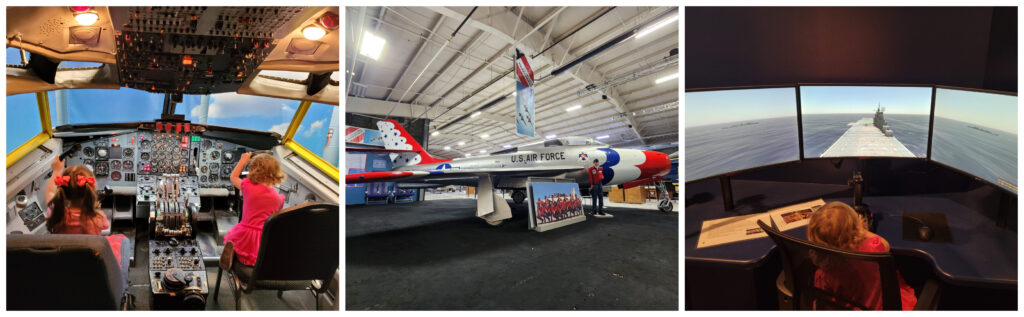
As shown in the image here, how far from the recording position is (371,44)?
412 cm

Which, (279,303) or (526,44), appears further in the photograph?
(526,44)

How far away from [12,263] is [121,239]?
68 centimetres

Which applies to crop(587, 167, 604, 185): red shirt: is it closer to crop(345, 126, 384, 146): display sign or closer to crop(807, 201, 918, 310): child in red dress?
crop(807, 201, 918, 310): child in red dress

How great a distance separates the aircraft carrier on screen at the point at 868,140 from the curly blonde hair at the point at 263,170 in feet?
8.05

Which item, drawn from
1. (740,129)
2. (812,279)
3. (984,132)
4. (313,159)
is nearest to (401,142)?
(313,159)

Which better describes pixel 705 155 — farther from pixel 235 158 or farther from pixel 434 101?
pixel 434 101

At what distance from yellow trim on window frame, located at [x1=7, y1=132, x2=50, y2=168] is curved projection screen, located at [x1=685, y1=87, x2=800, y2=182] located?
3.18m

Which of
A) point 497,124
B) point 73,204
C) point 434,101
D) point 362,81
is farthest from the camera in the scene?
point 497,124

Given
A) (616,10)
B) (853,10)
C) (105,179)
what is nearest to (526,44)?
(616,10)

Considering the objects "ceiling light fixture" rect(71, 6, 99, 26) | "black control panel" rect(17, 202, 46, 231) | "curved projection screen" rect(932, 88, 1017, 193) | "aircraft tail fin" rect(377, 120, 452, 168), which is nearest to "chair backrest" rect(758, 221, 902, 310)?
"curved projection screen" rect(932, 88, 1017, 193)

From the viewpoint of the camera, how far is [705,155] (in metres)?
1.35

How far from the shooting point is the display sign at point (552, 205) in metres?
3.03

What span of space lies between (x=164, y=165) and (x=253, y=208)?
70.4 inches

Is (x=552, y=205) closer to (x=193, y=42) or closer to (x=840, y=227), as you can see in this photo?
(x=840, y=227)
